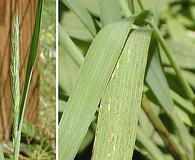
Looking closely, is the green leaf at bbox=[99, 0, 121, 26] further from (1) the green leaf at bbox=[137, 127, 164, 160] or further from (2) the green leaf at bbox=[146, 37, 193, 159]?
(1) the green leaf at bbox=[137, 127, 164, 160]

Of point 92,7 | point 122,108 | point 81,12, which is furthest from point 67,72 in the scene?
point 122,108

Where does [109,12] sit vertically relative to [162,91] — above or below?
above

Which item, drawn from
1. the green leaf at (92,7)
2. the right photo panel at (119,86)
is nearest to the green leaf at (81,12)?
the right photo panel at (119,86)

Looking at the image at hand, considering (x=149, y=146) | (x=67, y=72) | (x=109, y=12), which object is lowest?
(x=149, y=146)

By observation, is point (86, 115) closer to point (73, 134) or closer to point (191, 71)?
point (73, 134)

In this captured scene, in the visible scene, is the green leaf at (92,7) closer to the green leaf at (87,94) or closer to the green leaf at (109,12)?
the green leaf at (109,12)

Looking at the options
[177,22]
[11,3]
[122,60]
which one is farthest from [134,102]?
[177,22]

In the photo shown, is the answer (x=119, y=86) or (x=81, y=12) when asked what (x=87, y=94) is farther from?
A: (x=81, y=12)
